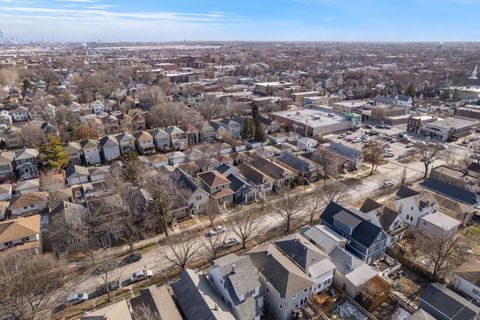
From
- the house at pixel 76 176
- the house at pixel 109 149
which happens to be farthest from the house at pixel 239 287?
the house at pixel 109 149

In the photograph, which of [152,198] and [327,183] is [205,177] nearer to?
[152,198]

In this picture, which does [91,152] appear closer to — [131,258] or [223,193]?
[223,193]

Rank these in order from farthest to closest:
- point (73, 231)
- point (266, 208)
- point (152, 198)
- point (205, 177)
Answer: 1. point (205, 177)
2. point (266, 208)
3. point (152, 198)
4. point (73, 231)

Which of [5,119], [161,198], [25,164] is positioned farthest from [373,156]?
[5,119]

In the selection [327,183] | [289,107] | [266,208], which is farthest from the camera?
[289,107]

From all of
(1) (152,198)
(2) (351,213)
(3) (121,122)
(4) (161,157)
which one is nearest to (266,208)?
(2) (351,213)

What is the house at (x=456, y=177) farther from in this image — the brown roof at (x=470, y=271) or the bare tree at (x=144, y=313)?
the bare tree at (x=144, y=313)
